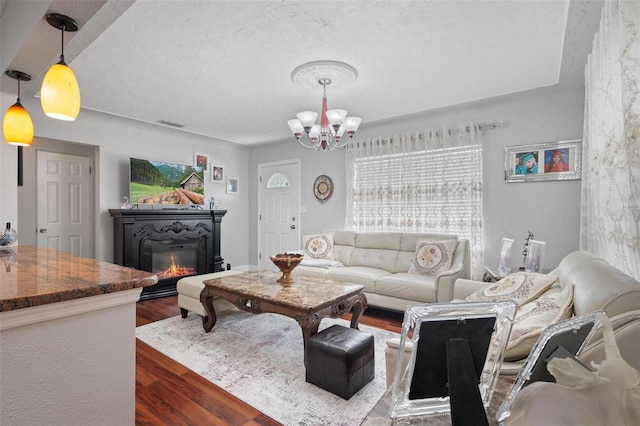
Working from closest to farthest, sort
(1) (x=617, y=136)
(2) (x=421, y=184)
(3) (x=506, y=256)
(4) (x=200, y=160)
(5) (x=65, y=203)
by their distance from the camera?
(1) (x=617, y=136)
(3) (x=506, y=256)
(2) (x=421, y=184)
(5) (x=65, y=203)
(4) (x=200, y=160)

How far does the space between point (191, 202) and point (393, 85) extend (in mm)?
3607

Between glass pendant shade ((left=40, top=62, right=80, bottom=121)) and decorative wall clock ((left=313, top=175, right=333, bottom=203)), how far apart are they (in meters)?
3.85

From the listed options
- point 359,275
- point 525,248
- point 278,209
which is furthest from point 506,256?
point 278,209

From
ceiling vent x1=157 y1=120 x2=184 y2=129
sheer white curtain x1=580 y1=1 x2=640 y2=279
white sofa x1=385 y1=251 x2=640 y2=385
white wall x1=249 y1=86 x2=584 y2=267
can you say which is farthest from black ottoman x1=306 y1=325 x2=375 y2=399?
ceiling vent x1=157 y1=120 x2=184 y2=129

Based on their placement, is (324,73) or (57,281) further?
(324,73)

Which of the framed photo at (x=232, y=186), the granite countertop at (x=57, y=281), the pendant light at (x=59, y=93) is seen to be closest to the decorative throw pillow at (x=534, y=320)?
the granite countertop at (x=57, y=281)

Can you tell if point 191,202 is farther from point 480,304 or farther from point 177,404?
point 480,304

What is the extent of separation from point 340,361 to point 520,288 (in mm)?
1200

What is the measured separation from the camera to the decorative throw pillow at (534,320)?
47.7 inches

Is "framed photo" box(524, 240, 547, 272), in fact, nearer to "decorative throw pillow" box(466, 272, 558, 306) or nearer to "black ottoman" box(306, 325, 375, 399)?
"decorative throw pillow" box(466, 272, 558, 306)

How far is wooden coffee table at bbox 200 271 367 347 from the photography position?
2.28 meters

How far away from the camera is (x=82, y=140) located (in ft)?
13.3

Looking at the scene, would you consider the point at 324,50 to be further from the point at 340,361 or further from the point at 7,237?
the point at 7,237

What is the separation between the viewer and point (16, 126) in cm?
201
